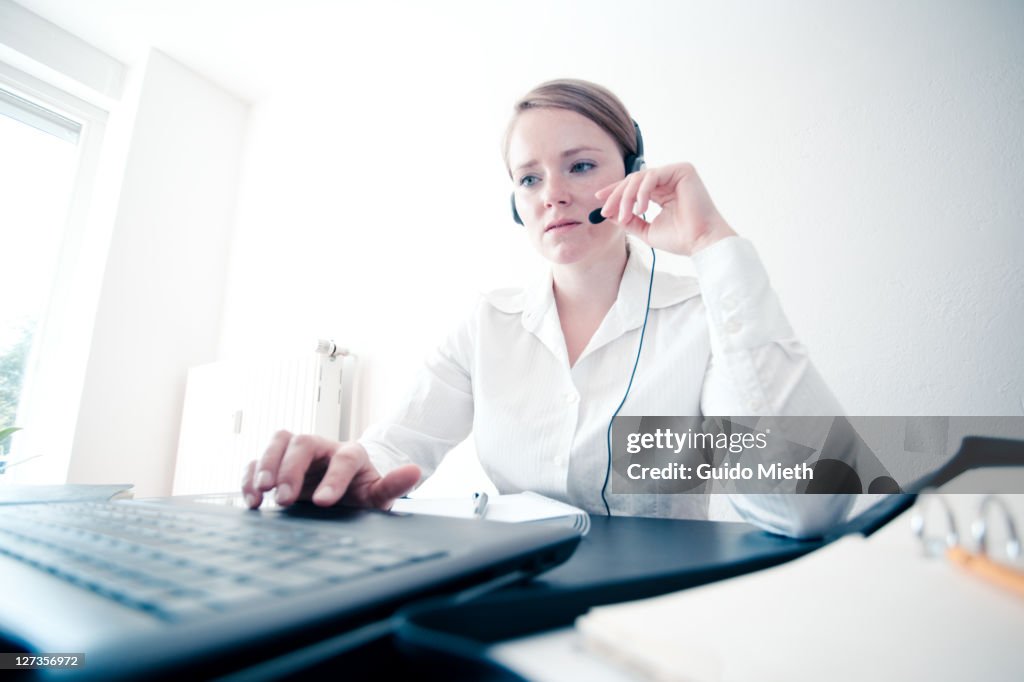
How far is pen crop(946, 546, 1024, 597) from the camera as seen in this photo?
23cm

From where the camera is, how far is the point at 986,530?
0.32m

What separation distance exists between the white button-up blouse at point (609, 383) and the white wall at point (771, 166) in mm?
452

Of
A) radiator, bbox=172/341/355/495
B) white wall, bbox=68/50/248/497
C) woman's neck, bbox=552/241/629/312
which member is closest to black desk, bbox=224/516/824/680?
woman's neck, bbox=552/241/629/312

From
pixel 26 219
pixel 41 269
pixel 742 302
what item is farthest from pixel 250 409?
pixel 742 302

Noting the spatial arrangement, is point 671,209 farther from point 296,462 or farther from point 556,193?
point 296,462

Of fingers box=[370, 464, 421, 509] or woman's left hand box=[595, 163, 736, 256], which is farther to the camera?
woman's left hand box=[595, 163, 736, 256]

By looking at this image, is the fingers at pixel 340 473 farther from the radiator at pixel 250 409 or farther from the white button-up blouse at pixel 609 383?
the radiator at pixel 250 409

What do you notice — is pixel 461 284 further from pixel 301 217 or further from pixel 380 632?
pixel 380 632

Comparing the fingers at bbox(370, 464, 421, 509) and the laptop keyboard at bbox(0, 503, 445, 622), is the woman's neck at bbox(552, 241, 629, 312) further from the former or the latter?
the laptop keyboard at bbox(0, 503, 445, 622)

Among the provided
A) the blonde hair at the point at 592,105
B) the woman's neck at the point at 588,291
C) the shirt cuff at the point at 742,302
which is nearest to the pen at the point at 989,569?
the shirt cuff at the point at 742,302

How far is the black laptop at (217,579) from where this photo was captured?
14 centimetres

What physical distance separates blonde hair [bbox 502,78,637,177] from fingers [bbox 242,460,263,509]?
0.76m

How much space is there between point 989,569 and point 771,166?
45.6 inches

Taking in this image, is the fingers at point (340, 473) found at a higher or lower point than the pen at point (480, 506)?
higher
